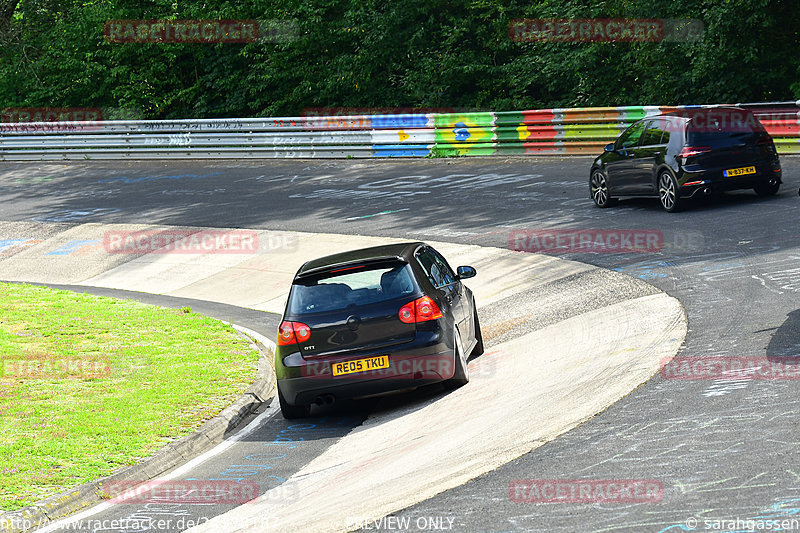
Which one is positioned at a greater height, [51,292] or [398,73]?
[398,73]

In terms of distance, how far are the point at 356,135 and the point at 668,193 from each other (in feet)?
44.8

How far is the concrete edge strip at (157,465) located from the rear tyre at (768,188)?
9.73 metres

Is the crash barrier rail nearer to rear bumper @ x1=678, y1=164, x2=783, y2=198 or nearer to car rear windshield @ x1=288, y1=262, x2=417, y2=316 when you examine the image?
rear bumper @ x1=678, y1=164, x2=783, y2=198

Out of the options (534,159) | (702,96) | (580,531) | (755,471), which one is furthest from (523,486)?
(702,96)

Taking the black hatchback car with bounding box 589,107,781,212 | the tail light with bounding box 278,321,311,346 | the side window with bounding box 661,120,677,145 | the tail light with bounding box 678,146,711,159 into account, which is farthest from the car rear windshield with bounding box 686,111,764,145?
the tail light with bounding box 278,321,311,346

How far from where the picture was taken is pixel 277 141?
3091 centimetres

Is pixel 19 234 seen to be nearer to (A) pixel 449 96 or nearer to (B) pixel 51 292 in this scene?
(B) pixel 51 292

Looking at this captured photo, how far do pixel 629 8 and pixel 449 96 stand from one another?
7.46 m

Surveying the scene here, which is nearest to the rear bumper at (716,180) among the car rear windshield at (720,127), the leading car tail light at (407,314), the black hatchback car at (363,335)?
the car rear windshield at (720,127)

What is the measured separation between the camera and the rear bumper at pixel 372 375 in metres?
9.40

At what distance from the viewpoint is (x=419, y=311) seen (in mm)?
9523

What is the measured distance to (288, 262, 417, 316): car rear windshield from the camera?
9.68 metres

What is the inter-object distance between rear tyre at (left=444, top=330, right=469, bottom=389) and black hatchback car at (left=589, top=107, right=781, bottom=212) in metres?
8.36

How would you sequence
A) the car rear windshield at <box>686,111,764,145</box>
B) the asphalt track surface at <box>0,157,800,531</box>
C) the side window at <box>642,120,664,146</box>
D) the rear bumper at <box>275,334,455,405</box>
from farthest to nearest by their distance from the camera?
the side window at <box>642,120,664,146</box>
the car rear windshield at <box>686,111,764,145</box>
the rear bumper at <box>275,334,455,405</box>
the asphalt track surface at <box>0,157,800,531</box>
